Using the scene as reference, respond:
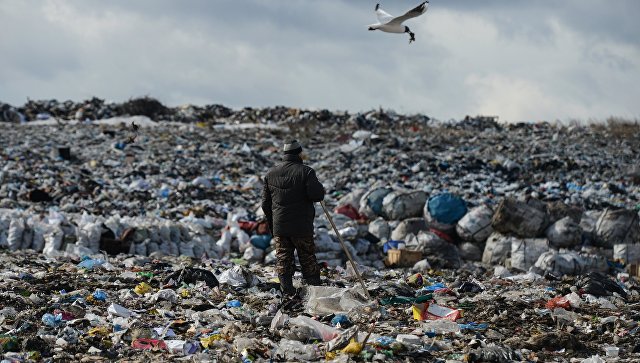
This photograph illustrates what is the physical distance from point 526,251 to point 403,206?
1.74 m

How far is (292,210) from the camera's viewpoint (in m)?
5.09

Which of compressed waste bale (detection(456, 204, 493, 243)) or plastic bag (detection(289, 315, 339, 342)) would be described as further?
compressed waste bale (detection(456, 204, 493, 243))

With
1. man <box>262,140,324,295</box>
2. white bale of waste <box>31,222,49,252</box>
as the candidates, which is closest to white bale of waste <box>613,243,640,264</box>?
man <box>262,140,324,295</box>

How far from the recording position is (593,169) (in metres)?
14.2

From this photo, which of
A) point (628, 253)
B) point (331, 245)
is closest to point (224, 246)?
point (331, 245)

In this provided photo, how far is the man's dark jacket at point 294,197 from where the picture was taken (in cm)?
504

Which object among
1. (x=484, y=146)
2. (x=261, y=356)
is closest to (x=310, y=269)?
(x=261, y=356)

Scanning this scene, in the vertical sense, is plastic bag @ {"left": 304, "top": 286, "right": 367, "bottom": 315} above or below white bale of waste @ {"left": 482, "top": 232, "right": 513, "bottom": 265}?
below

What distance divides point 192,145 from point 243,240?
24.5 ft

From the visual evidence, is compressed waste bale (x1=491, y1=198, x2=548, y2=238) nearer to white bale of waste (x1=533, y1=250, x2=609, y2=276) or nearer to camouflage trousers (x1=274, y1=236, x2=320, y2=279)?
white bale of waste (x1=533, y1=250, x2=609, y2=276)

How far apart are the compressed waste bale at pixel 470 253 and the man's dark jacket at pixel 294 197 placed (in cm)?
407

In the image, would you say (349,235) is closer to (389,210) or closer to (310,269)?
(389,210)

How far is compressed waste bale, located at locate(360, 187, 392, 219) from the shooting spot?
9.54m

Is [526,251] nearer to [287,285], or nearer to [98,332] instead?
[287,285]
